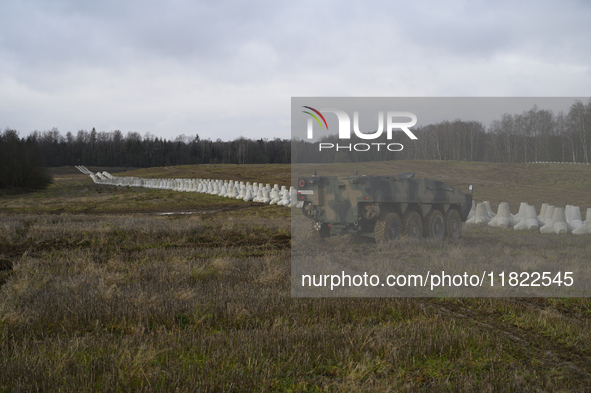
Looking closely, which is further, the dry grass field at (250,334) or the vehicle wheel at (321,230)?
the vehicle wheel at (321,230)

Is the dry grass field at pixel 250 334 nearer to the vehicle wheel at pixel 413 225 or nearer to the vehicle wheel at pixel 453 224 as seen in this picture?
the vehicle wheel at pixel 413 225

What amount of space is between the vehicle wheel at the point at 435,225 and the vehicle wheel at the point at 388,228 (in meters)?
1.08

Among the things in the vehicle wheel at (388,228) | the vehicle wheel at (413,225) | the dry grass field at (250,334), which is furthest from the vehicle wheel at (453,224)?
the dry grass field at (250,334)

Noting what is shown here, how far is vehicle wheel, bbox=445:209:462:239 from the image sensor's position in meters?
11.8

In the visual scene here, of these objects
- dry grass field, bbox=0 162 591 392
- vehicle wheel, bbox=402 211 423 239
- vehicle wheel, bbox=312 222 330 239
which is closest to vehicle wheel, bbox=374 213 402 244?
vehicle wheel, bbox=402 211 423 239

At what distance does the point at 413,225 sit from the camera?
10867mm

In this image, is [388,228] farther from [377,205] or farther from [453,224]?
[453,224]

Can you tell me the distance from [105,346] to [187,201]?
2603 centimetres

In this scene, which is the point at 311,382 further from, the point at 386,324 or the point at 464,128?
the point at 464,128

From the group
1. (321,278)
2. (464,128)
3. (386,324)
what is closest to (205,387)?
(386,324)

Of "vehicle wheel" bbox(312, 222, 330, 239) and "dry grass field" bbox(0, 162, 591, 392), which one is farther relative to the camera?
"vehicle wheel" bbox(312, 222, 330, 239)

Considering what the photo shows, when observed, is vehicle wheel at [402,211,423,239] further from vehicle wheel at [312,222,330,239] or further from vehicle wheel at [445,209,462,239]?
vehicle wheel at [312,222,330,239]

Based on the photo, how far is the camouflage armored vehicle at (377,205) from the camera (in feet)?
33.2

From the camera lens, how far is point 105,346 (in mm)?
4047
